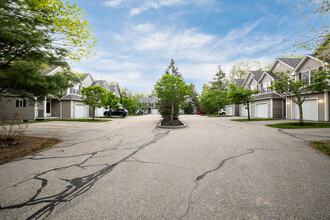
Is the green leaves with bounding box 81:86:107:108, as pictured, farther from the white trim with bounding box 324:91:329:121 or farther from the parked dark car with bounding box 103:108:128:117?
the white trim with bounding box 324:91:329:121

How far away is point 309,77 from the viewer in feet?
56.5

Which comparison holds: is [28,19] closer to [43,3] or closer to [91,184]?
[43,3]

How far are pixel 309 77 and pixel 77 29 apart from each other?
2399cm

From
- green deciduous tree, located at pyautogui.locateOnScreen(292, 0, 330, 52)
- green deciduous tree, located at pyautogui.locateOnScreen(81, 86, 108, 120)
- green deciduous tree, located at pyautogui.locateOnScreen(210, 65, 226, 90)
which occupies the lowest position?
green deciduous tree, located at pyautogui.locateOnScreen(81, 86, 108, 120)

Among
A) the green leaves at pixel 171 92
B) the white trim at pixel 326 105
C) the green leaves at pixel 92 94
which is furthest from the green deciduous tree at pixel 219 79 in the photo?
the green leaves at pixel 92 94

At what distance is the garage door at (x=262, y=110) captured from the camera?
75.7 ft

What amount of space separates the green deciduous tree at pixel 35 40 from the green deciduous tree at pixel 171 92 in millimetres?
7489

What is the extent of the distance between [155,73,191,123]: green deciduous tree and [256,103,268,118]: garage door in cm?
1542

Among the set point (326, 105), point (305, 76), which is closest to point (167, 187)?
point (326, 105)

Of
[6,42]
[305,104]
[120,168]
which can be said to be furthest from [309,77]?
[6,42]

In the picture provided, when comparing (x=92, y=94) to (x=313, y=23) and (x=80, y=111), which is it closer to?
(x=80, y=111)

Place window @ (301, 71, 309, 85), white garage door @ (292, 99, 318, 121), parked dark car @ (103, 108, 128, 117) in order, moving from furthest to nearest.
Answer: parked dark car @ (103, 108, 128, 117) < window @ (301, 71, 309, 85) < white garage door @ (292, 99, 318, 121)

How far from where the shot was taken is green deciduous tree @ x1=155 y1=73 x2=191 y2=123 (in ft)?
50.2

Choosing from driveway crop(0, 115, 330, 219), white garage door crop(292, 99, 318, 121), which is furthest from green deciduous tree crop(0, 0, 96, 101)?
white garage door crop(292, 99, 318, 121)
